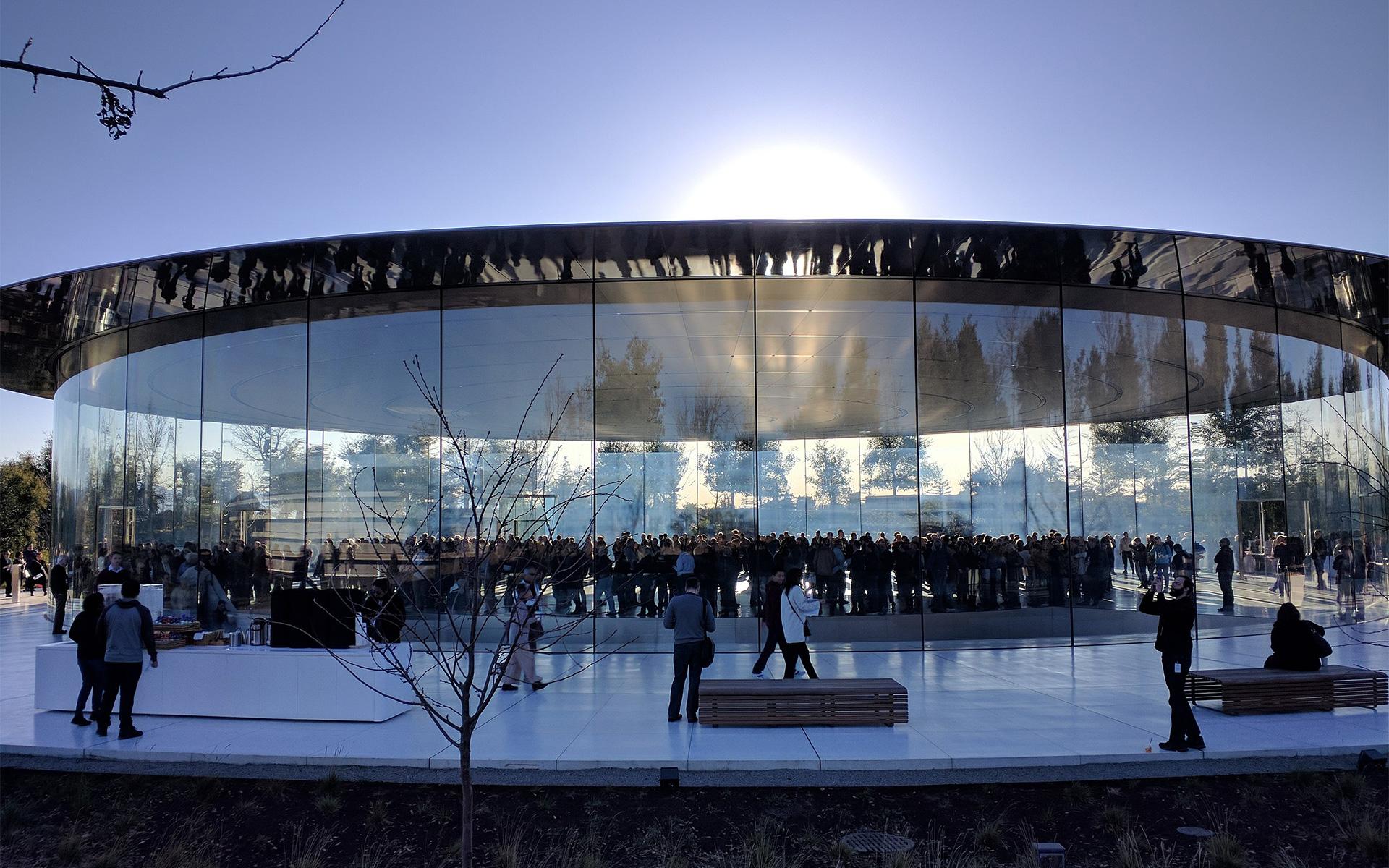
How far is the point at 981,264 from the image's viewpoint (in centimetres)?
1617

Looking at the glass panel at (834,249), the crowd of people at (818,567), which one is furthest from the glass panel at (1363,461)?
the glass panel at (834,249)

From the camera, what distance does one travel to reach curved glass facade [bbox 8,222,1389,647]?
646 inches

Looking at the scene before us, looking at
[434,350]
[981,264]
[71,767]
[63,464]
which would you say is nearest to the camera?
[71,767]

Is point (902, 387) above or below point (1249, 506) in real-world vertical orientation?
above

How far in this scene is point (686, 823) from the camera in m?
7.20

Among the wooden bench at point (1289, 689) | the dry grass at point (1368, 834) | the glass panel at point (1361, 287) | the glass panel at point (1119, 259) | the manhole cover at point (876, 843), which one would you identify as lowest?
the manhole cover at point (876, 843)

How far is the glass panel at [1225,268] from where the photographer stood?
15188 millimetres

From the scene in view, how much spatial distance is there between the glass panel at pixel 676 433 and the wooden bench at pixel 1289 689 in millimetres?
7695

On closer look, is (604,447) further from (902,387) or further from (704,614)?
(704,614)

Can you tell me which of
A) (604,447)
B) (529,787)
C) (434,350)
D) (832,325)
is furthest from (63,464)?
(529,787)

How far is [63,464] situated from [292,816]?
20317mm

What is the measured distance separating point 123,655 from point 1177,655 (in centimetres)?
1056

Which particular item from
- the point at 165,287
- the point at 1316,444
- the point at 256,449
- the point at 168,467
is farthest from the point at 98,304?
the point at 1316,444

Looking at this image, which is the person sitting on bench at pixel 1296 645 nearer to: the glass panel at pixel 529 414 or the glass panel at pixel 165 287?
the glass panel at pixel 529 414
